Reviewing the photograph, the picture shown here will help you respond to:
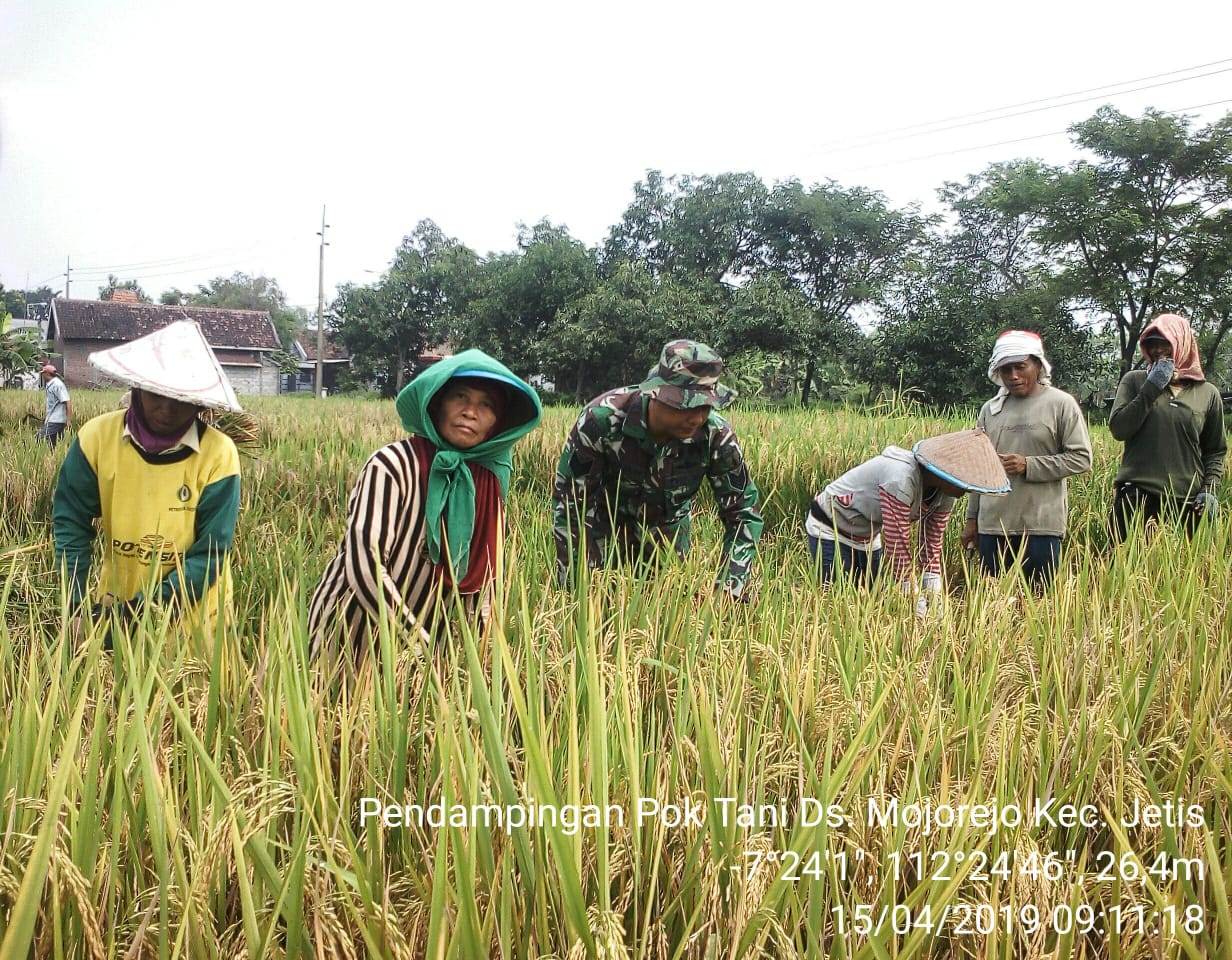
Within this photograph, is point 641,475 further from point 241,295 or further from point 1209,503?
point 241,295

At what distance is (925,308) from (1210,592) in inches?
861

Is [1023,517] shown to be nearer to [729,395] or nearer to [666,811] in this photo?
[729,395]

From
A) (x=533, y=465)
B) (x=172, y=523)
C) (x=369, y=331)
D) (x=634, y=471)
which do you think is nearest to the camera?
(x=172, y=523)

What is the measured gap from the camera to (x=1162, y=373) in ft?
11.1

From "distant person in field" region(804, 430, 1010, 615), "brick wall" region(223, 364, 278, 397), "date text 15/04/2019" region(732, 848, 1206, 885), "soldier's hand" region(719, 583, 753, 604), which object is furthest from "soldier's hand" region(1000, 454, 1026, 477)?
"brick wall" region(223, 364, 278, 397)

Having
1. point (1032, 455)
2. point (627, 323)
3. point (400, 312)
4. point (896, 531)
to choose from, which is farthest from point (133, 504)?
point (400, 312)

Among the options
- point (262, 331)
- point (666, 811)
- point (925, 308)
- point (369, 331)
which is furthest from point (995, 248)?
point (262, 331)

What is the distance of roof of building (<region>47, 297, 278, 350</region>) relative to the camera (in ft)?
126

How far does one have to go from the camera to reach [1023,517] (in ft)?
10.8

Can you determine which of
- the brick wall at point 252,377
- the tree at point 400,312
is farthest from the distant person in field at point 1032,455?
the brick wall at point 252,377

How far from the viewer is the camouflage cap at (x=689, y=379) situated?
2.35 meters

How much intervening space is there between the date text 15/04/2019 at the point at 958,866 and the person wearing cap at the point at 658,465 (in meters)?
1.35

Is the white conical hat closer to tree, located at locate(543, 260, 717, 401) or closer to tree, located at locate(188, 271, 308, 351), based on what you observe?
tree, located at locate(543, 260, 717, 401)

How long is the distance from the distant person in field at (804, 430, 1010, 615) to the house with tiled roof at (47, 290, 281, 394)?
3927cm
